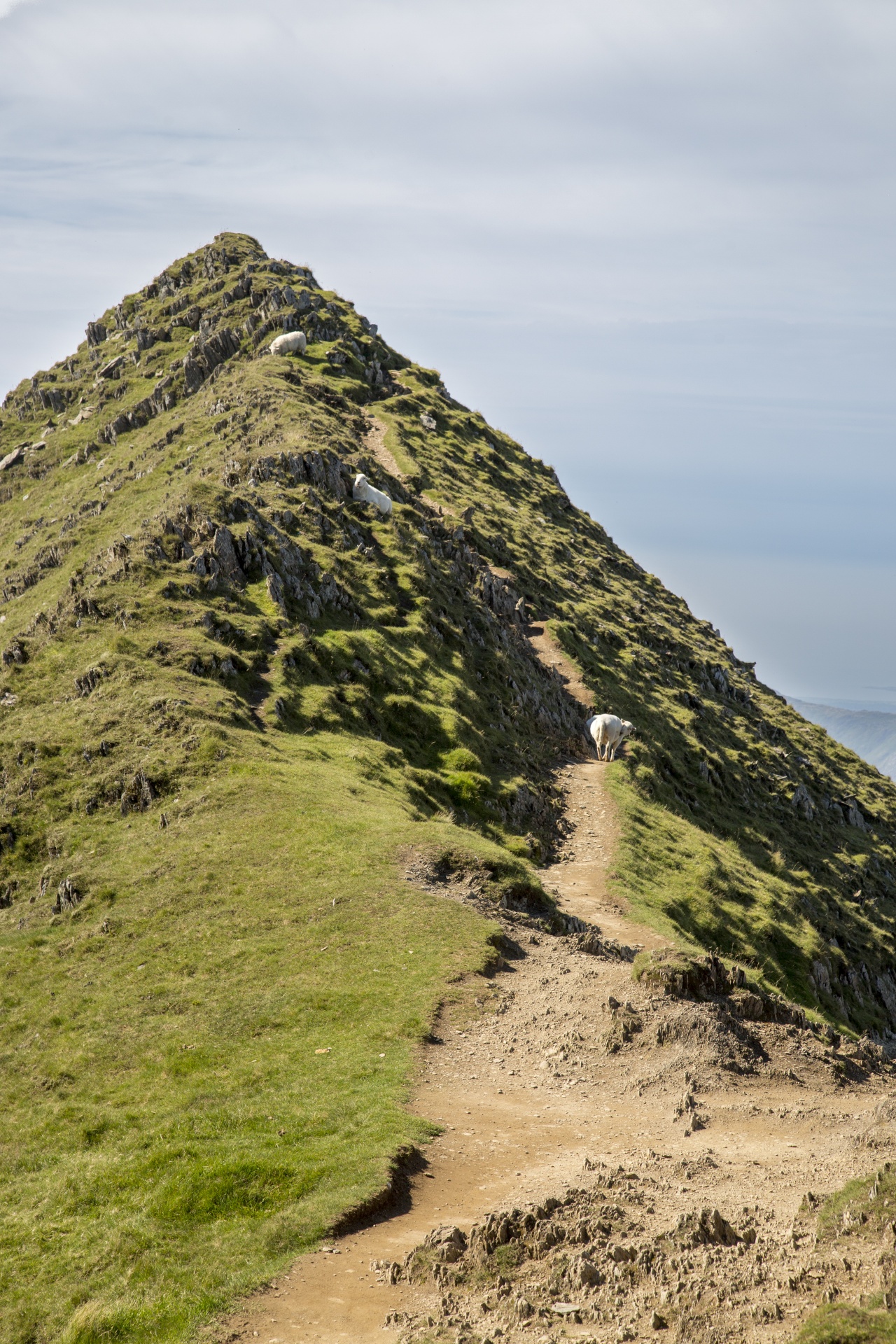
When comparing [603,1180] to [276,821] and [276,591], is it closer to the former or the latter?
[276,821]

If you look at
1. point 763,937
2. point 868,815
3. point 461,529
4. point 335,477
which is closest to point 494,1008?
point 763,937

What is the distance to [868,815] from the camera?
105062 millimetres

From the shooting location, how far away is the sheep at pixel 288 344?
11850cm

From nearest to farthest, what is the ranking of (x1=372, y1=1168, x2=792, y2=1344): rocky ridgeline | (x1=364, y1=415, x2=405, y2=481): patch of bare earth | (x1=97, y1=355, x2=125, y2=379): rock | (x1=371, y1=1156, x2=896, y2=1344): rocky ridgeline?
1. (x1=371, y1=1156, x2=896, y2=1344): rocky ridgeline
2. (x1=372, y1=1168, x2=792, y2=1344): rocky ridgeline
3. (x1=364, y1=415, x2=405, y2=481): patch of bare earth
4. (x1=97, y1=355, x2=125, y2=379): rock

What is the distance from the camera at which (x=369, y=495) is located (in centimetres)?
7862

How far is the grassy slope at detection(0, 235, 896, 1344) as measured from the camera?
1958 cm

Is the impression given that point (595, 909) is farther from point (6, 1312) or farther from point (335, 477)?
point (335, 477)

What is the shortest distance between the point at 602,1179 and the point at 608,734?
2000 inches

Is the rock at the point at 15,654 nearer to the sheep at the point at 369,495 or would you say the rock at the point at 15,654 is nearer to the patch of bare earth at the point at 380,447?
the sheep at the point at 369,495

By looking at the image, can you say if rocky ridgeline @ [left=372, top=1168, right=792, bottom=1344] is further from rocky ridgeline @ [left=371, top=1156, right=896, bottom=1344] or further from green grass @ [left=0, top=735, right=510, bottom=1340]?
green grass @ [left=0, top=735, right=510, bottom=1340]

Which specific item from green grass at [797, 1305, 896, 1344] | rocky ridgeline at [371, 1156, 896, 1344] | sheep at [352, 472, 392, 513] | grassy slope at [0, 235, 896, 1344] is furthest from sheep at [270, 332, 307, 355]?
green grass at [797, 1305, 896, 1344]

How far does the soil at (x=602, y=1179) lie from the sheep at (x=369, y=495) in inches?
2138

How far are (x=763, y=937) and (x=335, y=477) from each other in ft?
160

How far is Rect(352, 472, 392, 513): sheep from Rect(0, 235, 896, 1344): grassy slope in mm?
1798
